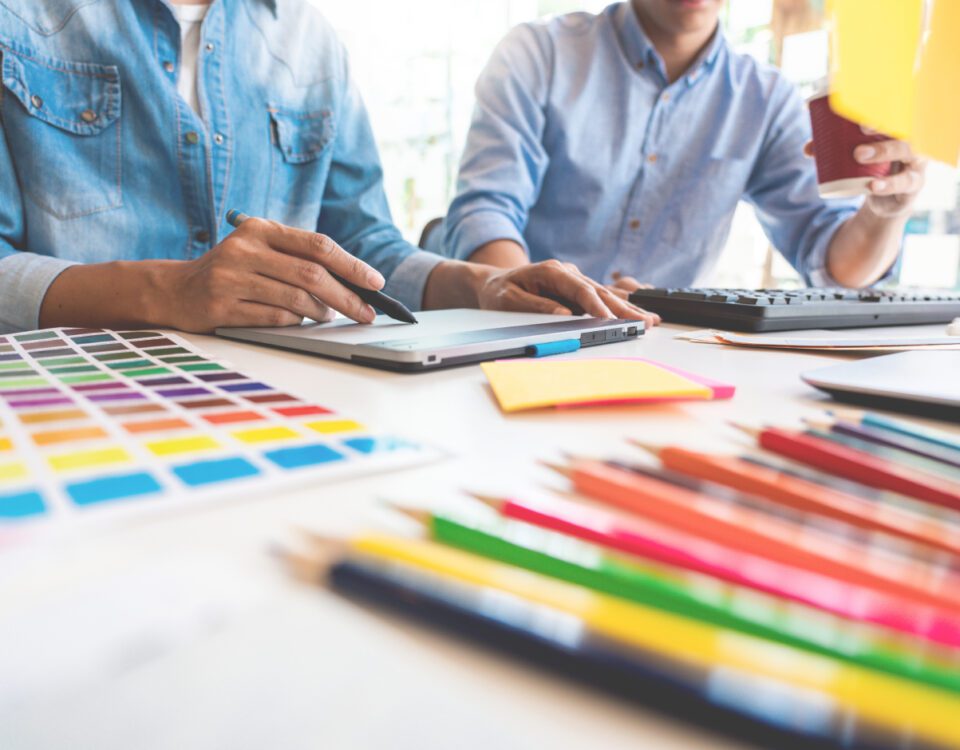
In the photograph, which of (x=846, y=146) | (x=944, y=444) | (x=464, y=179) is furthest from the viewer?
(x=464, y=179)

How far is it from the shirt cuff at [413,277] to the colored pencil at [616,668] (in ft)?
2.56

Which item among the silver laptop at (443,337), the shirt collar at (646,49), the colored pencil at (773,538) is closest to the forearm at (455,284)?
the silver laptop at (443,337)

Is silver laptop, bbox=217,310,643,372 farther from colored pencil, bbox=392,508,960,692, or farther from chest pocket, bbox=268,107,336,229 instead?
chest pocket, bbox=268,107,336,229

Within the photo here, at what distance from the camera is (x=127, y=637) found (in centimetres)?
14

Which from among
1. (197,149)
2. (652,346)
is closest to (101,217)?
(197,149)

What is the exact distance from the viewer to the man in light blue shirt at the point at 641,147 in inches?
49.6

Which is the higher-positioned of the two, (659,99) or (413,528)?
(659,99)

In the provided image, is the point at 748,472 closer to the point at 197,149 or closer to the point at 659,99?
the point at 197,149

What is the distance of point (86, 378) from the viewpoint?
0.37 metres

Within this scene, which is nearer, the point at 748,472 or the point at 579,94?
the point at 748,472

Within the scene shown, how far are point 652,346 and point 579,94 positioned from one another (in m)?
0.88

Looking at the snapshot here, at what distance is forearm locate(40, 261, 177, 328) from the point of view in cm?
61

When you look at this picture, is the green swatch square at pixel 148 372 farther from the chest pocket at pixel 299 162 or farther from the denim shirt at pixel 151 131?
the chest pocket at pixel 299 162

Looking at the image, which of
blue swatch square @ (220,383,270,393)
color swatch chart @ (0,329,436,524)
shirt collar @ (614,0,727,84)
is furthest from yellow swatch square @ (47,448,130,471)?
shirt collar @ (614,0,727,84)
